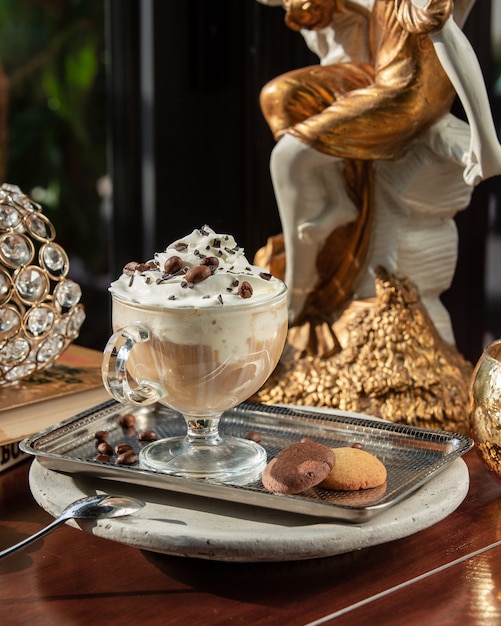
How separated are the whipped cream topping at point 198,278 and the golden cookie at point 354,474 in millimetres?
116

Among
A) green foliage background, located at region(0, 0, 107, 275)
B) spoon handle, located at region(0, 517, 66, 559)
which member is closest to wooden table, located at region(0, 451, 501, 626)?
spoon handle, located at region(0, 517, 66, 559)

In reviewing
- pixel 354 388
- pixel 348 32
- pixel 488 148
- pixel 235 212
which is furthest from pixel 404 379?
pixel 235 212

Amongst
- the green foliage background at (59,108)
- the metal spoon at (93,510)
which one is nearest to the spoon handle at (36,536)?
the metal spoon at (93,510)

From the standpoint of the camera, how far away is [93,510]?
57 centimetres

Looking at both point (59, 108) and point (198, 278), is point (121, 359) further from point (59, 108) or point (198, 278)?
point (59, 108)

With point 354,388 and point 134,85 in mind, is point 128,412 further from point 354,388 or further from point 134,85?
point 134,85

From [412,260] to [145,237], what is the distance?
742 mm

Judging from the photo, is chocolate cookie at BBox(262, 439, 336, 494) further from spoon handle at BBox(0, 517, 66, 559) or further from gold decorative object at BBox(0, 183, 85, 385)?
gold decorative object at BBox(0, 183, 85, 385)

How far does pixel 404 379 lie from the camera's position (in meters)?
0.82

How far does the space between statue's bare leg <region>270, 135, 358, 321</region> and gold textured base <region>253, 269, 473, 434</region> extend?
0.18 feet

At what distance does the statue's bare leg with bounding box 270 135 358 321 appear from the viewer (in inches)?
33.4

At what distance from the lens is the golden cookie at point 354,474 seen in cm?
60

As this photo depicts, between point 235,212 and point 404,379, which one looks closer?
point 404,379

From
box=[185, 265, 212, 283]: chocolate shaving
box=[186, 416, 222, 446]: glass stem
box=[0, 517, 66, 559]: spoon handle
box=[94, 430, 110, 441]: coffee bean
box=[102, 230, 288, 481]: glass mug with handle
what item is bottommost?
box=[0, 517, 66, 559]: spoon handle
